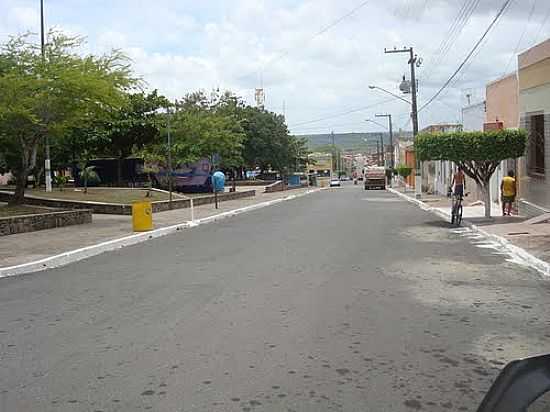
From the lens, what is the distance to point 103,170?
1880 inches

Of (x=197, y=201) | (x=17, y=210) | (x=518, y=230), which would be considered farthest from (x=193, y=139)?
(x=518, y=230)

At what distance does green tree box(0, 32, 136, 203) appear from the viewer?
73.4 feet

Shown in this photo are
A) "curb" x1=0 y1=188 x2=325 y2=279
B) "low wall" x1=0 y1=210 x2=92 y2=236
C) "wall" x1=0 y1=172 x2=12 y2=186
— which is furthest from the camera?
"wall" x1=0 y1=172 x2=12 y2=186

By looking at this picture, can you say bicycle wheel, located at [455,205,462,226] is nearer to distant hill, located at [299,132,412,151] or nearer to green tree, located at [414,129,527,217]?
green tree, located at [414,129,527,217]

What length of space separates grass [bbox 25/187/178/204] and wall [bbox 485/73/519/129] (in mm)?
A: 15944

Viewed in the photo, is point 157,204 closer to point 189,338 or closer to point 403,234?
point 403,234

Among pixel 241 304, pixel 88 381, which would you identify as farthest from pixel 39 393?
pixel 241 304

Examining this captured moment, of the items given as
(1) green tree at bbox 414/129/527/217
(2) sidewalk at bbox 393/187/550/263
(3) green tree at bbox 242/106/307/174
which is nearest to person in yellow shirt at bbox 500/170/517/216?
(2) sidewalk at bbox 393/187/550/263

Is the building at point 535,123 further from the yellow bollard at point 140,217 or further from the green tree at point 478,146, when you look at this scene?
the yellow bollard at point 140,217

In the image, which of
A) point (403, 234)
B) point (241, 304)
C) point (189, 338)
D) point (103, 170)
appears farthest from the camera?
point (103, 170)

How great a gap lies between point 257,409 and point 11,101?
19484 mm

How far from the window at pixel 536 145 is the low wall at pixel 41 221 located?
15340mm

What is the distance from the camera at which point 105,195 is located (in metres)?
34.4

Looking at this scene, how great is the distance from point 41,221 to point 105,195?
478 inches
